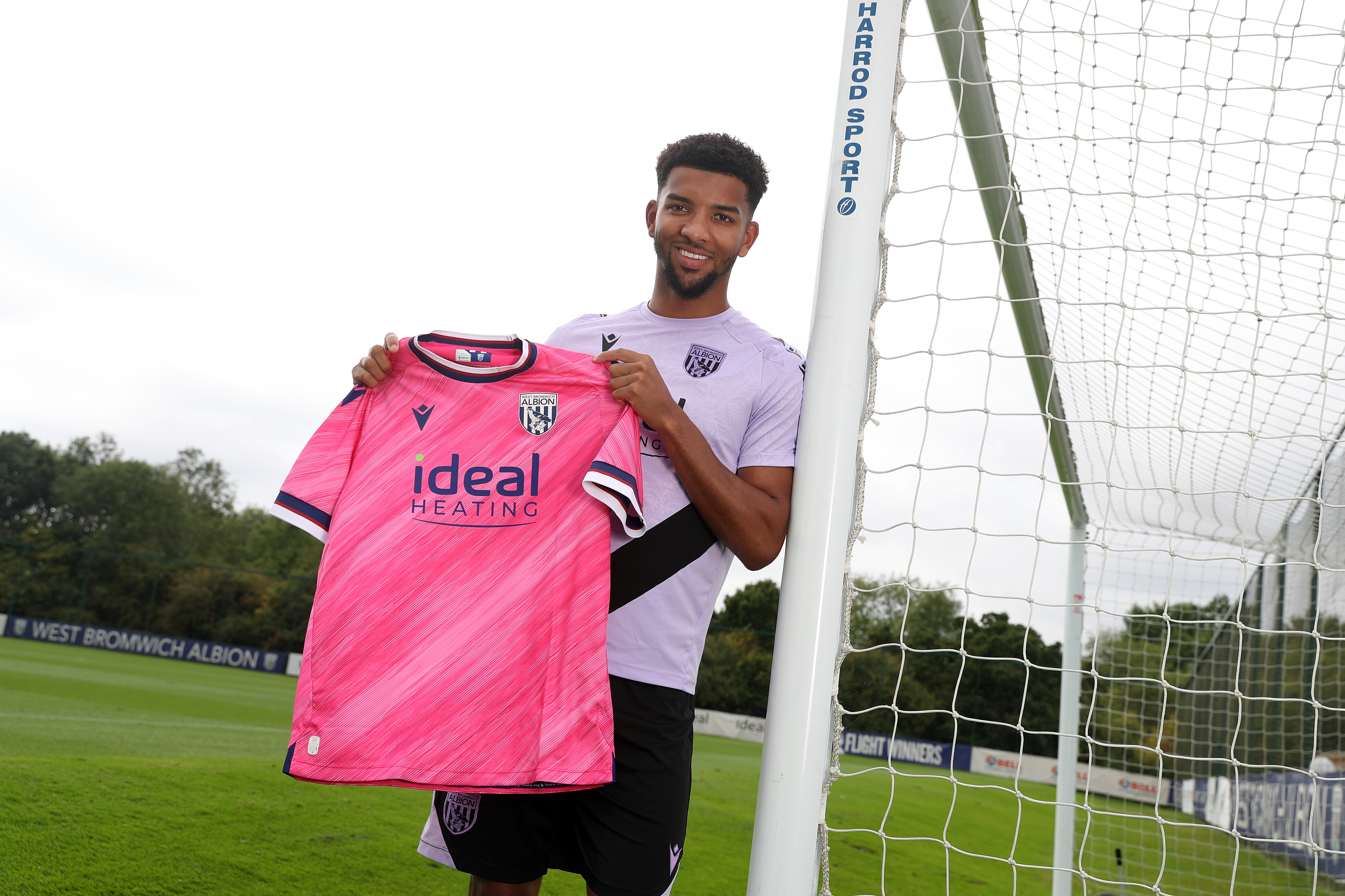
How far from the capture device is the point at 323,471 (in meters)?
1.80

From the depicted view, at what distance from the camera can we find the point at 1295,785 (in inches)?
300

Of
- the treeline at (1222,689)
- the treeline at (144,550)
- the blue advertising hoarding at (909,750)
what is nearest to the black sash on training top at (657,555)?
the treeline at (1222,689)

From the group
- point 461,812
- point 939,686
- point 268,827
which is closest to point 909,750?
point 939,686

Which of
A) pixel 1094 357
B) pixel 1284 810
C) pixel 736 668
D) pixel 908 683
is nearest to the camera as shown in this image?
pixel 1094 357

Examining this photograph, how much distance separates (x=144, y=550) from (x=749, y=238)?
4689cm

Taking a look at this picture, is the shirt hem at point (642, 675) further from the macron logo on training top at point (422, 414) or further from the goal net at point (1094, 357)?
the macron logo on training top at point (422, 414)

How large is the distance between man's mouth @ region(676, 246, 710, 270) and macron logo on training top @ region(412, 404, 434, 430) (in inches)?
25.1

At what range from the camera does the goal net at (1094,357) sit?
184 cm

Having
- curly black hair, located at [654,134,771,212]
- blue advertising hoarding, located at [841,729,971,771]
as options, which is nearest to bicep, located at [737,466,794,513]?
curly black hair, located at [654,134,771,212]

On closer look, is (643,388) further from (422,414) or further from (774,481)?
(422,414)

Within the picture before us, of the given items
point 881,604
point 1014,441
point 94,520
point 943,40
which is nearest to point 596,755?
point 943,40

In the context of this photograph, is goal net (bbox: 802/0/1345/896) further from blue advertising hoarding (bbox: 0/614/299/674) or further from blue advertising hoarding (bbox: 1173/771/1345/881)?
blue advertising hoarding (bbox: 0/614/299/674)

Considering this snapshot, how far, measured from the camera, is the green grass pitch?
3.09m

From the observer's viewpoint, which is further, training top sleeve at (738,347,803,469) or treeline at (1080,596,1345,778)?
treeline at (1080,596,1345,778)
